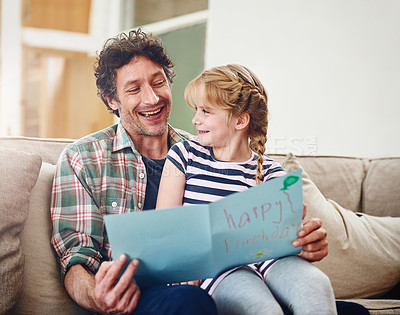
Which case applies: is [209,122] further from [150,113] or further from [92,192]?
[92,192]

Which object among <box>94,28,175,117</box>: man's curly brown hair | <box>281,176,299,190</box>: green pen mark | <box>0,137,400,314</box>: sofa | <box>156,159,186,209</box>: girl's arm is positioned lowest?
<box>0,137,400,314</box>: sofa

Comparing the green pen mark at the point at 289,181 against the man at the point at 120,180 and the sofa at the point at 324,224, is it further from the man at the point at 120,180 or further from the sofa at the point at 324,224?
the sofa at the point at 324,224

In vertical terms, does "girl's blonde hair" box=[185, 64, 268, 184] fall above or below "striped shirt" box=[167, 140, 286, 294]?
above

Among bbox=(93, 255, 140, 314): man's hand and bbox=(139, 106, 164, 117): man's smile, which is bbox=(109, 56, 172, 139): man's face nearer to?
bbox=(139, 106, 164, 117): man's smile

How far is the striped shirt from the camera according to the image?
44.1 inches

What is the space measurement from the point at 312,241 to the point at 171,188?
0.36 m

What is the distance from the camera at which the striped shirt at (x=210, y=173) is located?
1.12 metres

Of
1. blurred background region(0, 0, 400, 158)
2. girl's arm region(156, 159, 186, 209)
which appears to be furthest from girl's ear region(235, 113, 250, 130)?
blurred background region(0, 0, 400, 158)

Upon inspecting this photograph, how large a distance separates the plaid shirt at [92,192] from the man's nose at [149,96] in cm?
11

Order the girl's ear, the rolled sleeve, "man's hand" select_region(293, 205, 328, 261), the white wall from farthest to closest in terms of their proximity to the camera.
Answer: the white wall
the girl's ear
the rolled sleeve
"man's hand" select_region(293, 205, 328, 261)

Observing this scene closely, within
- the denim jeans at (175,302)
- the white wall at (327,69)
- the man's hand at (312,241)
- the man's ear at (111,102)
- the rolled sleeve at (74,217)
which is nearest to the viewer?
the denim jeans at (175,302)

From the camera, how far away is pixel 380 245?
5.08ft

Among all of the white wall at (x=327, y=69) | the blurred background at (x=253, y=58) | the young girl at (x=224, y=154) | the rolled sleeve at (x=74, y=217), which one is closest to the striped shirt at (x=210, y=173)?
the young girl at (x=224, y=154)

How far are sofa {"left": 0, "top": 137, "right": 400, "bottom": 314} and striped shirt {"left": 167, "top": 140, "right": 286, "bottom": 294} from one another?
0.36 m
